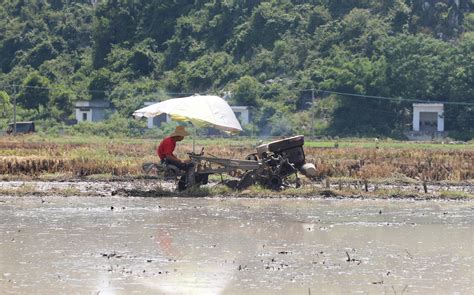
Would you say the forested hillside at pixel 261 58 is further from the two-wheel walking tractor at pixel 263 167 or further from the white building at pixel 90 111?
the two-wheel walking tractor at pixel 263 167

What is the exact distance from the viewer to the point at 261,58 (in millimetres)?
76938

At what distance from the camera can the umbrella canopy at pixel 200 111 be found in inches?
1096

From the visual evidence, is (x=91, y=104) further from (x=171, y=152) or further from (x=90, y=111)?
(x=171, y=152)

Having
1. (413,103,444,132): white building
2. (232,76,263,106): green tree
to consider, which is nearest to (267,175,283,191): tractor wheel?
(413,103,444,132): white building

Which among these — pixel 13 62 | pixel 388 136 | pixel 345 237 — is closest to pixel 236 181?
pixel 345 237

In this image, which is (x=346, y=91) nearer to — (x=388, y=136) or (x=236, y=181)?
(x=388, y=136)

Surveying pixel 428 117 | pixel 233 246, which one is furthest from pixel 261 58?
pixel 233 246

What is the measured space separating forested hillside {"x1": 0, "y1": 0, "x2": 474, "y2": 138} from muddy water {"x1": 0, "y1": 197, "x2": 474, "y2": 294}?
135 feet

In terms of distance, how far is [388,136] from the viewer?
65938 millimetres

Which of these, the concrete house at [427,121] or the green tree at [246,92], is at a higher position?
the green tree at [246,92]

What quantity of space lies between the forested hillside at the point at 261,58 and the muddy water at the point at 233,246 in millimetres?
41055

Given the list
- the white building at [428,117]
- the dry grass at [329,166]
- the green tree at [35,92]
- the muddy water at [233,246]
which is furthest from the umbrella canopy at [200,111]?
the green tree at [35,92]

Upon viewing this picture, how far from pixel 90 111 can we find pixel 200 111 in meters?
46.8

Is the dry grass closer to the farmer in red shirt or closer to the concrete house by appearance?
the farmer in red shirt
